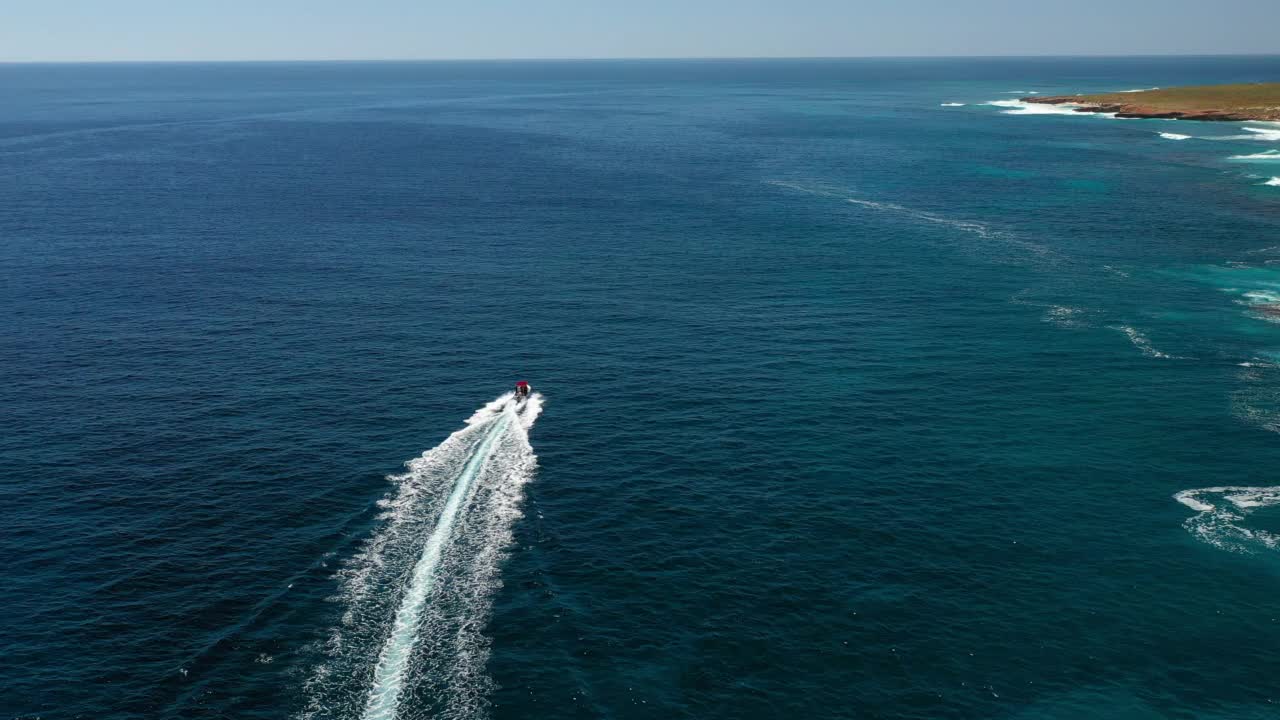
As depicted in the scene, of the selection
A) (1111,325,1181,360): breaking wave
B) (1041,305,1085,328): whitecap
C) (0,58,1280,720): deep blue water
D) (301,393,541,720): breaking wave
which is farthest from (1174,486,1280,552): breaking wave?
(301,393,541,720): breaking wave

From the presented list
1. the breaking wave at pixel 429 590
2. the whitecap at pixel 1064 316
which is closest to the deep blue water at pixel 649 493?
the breaking wave at pixel 429 590

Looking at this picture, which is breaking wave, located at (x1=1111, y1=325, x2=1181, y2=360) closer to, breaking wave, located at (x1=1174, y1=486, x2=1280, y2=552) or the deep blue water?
the deep blue water

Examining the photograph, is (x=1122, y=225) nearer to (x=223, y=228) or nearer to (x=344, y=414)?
(x=344, y=414)

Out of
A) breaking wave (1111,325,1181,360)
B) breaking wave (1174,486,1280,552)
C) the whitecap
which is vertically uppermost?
the whitecap

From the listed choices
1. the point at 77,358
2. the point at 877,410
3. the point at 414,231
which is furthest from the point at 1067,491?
the point at 414,231

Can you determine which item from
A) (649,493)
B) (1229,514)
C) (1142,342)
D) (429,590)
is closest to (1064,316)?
(1142,342)

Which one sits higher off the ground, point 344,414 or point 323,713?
point 344,414

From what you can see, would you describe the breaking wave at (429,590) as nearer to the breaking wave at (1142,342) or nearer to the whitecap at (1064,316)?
the whitecap at (1064,316)
